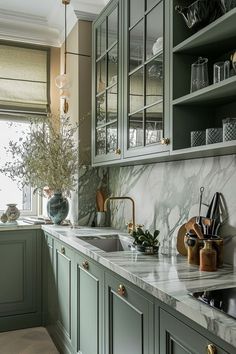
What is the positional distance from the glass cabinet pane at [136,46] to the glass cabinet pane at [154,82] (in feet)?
0.45

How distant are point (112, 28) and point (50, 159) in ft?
3.85

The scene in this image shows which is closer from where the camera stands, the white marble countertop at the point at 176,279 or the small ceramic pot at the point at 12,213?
the white marble countertop at the point at 176,279

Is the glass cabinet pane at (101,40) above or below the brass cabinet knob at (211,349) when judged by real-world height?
above

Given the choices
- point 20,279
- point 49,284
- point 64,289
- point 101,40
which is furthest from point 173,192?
point 20,279

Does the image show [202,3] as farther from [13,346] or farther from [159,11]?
[13,346]

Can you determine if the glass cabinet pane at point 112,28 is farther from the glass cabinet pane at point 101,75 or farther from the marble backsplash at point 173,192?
the marble backsplash at point 173,192

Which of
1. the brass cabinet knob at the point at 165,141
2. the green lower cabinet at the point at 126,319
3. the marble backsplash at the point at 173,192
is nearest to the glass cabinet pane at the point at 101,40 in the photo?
the marble backsplash at the point at 173,192

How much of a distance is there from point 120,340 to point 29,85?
2.80 meters

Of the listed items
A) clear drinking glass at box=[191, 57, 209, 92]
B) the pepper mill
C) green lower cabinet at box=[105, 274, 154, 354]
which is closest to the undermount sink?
green lower cabinet at box=[105, 274, 154, 354]

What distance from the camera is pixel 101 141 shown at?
2.72 meters

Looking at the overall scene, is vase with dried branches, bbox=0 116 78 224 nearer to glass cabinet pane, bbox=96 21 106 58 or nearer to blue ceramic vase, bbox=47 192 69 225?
blue ceramic vase, bbox=47 192 69 225

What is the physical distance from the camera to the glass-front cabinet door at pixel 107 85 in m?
2.40

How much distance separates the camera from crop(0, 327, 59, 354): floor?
8.85ft

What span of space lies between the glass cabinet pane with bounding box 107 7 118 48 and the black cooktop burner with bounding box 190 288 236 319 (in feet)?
5.97
